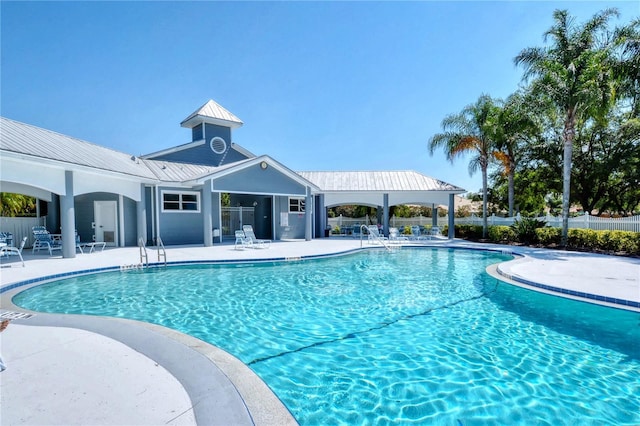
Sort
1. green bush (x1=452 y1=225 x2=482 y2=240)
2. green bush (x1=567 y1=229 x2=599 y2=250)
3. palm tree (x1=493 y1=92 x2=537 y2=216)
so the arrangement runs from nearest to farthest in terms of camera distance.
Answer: green bush (x1=567 y1=229 x2=599 y2=250) → palm tree (x1=493 y1=92 x2=537 y2=216) → green bush (x1=452 y1=225 x2=482 y2=240)

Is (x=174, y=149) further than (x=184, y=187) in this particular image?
Yes

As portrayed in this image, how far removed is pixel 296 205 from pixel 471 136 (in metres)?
11.6

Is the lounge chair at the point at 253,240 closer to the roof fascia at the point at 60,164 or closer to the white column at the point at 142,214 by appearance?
the white column at the point at 142,214

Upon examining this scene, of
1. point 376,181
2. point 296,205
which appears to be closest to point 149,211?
point 296,205

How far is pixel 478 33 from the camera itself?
1342 cm

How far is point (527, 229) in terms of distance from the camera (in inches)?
683

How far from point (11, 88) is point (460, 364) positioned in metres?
19.2

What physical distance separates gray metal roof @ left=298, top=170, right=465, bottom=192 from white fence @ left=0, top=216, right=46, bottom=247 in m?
15.0

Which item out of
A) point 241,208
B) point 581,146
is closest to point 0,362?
point 241,208

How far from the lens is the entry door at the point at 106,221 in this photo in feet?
51.9

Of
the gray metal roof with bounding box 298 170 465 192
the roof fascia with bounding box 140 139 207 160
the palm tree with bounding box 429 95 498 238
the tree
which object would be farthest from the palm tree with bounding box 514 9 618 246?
the tree

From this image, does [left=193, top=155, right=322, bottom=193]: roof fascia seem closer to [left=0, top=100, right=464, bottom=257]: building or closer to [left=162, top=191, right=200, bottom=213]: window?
[left=0, top=100, right=464, bottom=257]: building

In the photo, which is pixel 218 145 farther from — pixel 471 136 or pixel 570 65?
pixel 570 65

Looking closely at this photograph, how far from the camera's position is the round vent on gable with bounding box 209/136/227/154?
20.4 m
